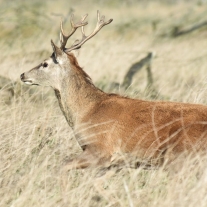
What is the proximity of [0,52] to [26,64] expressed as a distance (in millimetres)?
1931

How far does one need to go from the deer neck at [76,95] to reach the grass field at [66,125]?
0.63 feet

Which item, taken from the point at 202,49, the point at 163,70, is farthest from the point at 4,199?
the point at 202,49

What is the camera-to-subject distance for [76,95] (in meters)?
7.37

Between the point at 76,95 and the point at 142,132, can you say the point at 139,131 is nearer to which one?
the point at 142,132


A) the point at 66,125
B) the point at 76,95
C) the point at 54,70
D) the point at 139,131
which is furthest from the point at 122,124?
the point at 54,70

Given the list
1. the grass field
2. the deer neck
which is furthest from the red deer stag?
the grass field

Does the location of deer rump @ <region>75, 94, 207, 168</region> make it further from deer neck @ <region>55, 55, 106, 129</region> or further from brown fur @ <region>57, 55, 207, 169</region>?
deer neck @ <region>55, 55, 106, 129</region>

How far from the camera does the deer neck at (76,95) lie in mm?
7203

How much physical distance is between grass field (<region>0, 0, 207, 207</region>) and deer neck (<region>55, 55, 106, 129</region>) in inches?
7.5

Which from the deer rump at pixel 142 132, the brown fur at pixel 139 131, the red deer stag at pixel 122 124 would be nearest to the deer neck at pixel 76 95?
the red deer stag at pixel 122 124

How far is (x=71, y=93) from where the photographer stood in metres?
7.38

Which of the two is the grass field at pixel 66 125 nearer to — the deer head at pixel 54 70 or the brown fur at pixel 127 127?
the brown fur at pixel 127 127

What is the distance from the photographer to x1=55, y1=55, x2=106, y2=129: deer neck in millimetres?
7203

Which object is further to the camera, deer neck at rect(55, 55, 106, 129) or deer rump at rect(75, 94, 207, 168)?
deer neck at rect(55, 55, 106, 129)
